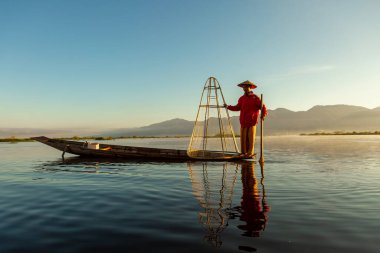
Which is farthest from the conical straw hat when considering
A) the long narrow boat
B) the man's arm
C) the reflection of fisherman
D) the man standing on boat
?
the reflection of fisherman

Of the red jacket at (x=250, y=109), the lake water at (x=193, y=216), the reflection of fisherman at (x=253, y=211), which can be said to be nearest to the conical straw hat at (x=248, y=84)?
the red jacket at (x=250, y=109)

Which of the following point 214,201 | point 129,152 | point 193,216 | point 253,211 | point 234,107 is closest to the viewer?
point 193,216

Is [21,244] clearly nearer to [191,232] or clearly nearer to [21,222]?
[21,222]

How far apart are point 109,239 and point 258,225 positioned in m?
2.89

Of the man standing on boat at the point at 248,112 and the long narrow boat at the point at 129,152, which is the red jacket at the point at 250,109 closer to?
the man standing on boat at the point at 248,112

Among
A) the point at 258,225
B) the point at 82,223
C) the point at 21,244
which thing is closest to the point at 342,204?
the point at 258,225

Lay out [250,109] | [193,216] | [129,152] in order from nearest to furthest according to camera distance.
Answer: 1. [193,216]
2. [250,109]
3. [129,152]

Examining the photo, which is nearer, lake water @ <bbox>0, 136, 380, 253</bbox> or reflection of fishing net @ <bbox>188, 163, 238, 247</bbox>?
lake water @ <bbox>0, 136, 380, 253</bbox>

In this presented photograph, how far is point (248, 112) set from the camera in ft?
58.6

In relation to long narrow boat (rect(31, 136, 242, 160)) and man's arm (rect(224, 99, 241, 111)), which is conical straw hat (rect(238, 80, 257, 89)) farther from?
long narrow boat (rect(31, 136, 242, 160))

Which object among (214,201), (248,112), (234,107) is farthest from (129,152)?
(214,201)

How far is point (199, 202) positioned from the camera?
25.3ft

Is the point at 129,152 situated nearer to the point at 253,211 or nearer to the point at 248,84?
the point at 248,84

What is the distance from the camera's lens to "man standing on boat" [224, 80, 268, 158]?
1777 centimetres
